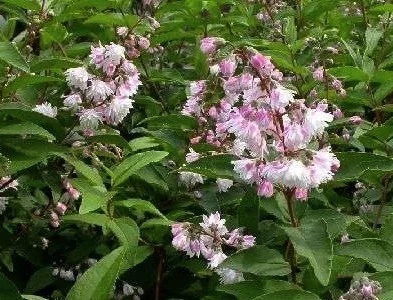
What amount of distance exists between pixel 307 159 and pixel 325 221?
26 centimetres

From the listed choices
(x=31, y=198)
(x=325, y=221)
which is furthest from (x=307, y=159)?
(x=31, y=198)

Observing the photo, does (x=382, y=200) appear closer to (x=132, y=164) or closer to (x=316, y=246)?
(x=316, y=246)

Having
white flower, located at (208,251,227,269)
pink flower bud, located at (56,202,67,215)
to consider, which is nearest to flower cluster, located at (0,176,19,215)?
pink flower bud, located at (56,202,67,215)

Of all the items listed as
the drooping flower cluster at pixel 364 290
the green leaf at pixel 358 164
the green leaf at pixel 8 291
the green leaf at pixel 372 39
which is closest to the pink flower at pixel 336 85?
the green leaf at pixel 372 39

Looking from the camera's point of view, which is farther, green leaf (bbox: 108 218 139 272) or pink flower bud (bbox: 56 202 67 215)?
pink flower bud (bbox: 56 202 67 215)

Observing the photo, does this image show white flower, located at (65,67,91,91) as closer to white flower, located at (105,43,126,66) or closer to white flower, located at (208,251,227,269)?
white flower, located at (105,43,126,66)

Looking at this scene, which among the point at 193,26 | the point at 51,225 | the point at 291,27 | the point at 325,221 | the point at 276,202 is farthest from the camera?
the point at 193,26

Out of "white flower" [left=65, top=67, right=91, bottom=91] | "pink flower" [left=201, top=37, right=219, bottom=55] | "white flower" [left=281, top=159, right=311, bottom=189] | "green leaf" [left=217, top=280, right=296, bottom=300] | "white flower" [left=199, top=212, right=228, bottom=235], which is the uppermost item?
"pink flower" [left=201, top=37, right=219, bottom=55]

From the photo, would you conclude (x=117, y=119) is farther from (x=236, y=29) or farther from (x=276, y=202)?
(x=236, y=29)

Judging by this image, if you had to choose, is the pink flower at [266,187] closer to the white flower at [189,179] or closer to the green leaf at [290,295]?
the green leaf at [290,295]

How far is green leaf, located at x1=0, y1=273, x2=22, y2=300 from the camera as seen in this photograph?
65.9 inches

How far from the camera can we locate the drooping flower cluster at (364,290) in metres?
1.90

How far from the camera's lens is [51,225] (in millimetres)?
2924

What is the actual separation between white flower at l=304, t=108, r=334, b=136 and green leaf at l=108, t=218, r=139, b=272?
63 centimetres
